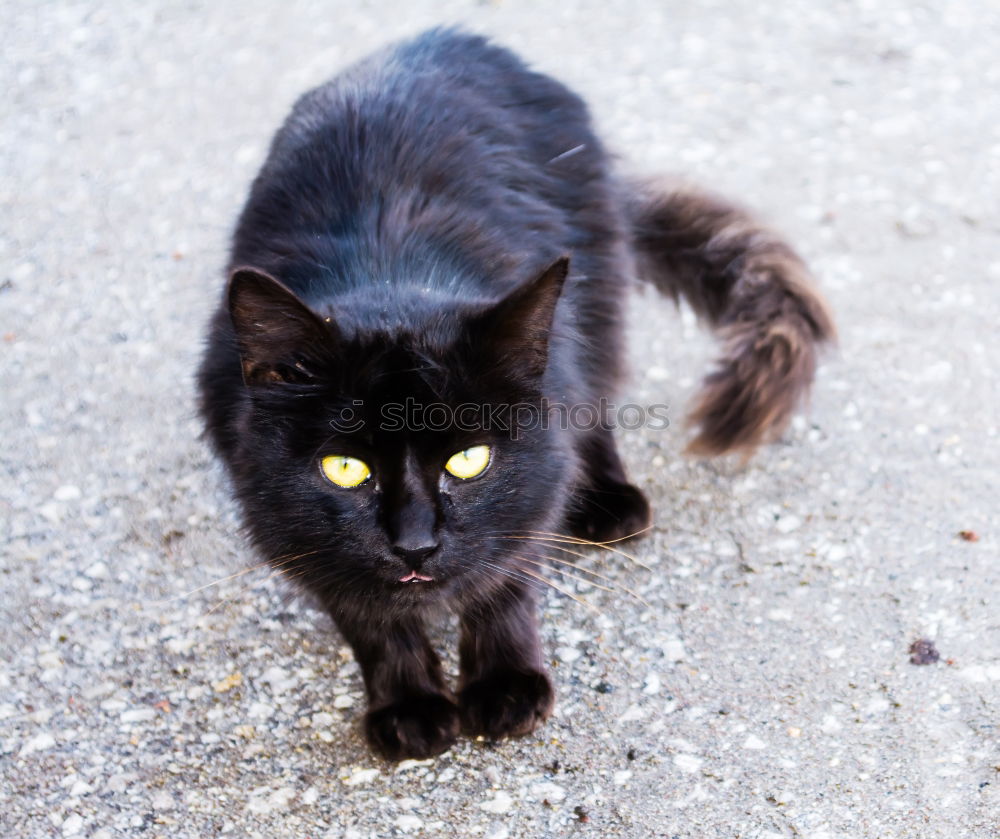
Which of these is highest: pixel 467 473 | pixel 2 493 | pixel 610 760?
pixel 467 473

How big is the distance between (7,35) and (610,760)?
204 inches

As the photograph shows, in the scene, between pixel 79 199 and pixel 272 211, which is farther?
pixel 79 199

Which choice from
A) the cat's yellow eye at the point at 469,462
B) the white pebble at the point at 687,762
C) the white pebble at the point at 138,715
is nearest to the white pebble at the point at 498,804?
the white pebble at the point at 687,762

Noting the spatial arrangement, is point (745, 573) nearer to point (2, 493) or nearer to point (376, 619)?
point (376, 619)

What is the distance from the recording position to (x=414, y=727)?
236 cm

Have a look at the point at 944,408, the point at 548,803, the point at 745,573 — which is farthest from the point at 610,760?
the point at 944,408

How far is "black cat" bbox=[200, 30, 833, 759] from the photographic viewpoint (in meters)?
2.03

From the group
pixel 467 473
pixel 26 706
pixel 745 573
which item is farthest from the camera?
pixel 745 573

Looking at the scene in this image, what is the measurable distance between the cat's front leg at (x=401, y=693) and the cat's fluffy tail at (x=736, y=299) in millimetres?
1108

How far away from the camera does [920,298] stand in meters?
3.75

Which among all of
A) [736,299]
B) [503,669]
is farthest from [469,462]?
[736,299]

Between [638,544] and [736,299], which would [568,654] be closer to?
[638,544]

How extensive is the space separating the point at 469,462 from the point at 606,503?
0.98 meters

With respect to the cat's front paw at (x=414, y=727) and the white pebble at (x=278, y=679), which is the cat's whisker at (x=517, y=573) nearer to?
the cat's front paw at (x=414, y=727)
